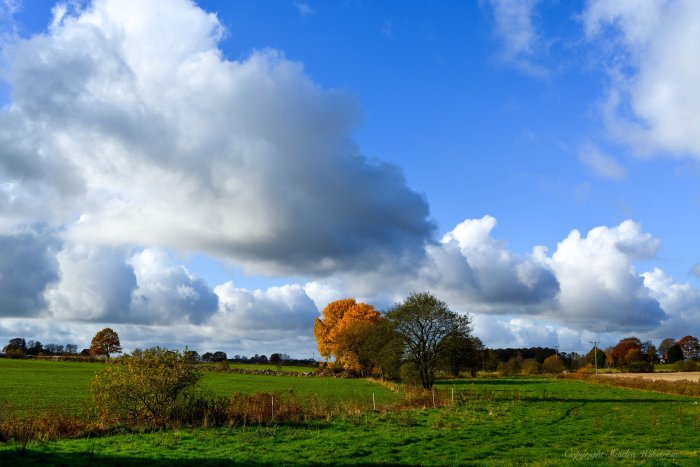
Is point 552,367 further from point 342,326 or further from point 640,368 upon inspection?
point 342,326

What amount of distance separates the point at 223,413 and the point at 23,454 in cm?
1012

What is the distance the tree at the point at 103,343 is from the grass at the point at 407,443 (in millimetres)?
139843

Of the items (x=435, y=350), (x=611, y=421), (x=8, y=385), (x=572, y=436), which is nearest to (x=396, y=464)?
(x=572, y=436)

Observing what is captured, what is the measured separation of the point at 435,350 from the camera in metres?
53.2

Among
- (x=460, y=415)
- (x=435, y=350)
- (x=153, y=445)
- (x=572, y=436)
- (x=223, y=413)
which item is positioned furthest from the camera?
(x=435, y=350)

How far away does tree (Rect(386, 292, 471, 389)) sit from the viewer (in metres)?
53.2

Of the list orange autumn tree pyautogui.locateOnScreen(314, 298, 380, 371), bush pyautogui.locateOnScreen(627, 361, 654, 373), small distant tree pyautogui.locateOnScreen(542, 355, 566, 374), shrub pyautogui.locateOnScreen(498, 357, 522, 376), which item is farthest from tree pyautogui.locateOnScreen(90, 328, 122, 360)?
bush pyautogui.locateOnScreen(627, 361, 654, 373)

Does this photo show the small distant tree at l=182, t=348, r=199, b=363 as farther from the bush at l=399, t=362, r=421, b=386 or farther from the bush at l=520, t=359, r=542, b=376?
the bush at l=520, t=359, r=542, b=376

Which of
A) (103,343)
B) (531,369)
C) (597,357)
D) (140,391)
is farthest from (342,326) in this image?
(597,357)

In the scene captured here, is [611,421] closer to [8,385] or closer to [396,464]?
[396,464]

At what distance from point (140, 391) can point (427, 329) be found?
32.5 metres

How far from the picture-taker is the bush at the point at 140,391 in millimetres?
26141

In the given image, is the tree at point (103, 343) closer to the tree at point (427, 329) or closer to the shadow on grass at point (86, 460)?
the tree at point (427, 329)

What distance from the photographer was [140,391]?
26.2 m
